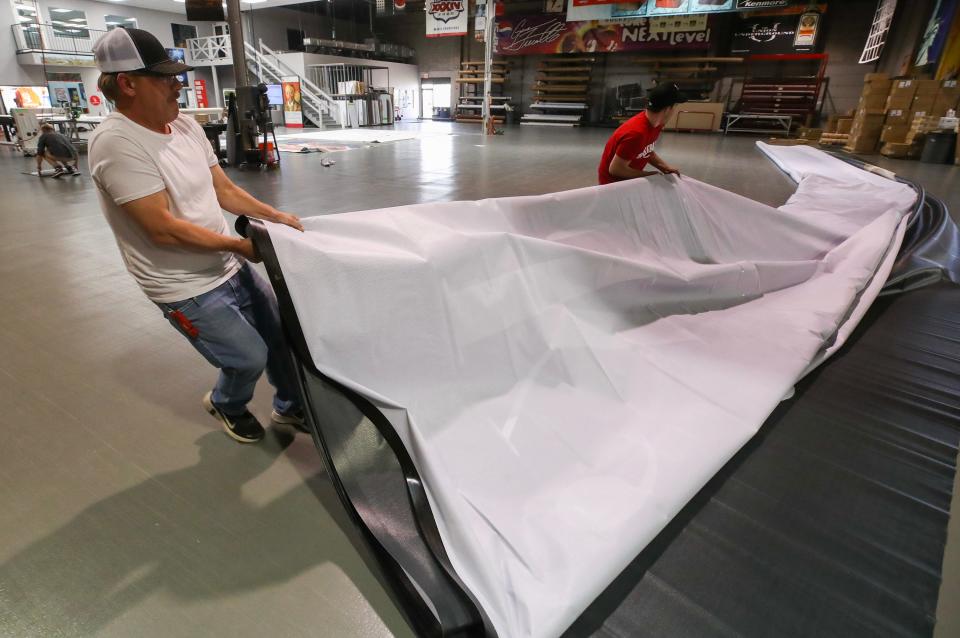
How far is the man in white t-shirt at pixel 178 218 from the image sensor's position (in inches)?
46.0

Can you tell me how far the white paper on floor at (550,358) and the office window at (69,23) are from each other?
20029 mm

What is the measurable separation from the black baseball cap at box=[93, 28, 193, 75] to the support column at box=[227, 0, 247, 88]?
21.7 feet

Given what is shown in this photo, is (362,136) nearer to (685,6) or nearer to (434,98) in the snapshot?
(685,6)

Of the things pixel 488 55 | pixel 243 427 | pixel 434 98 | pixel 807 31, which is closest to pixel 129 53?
pixel 243 427

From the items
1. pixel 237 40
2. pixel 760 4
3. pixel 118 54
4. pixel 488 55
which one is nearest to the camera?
pixel 118 54

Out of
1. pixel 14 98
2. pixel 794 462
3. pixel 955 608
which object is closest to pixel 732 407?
pixel 794 462

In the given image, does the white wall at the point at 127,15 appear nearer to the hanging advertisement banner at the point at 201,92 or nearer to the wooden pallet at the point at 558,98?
the hanging advertisement banner at the point at 201,92

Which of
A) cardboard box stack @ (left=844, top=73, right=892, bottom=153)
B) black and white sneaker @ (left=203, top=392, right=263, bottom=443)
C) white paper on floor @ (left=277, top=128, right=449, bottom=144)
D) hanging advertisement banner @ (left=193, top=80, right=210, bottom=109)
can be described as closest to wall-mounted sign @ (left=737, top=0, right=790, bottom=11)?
cardboard box stack @ (left=844, top=73, right=892, bottom=153)

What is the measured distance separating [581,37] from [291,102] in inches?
359

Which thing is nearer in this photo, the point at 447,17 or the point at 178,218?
the point at 178,218

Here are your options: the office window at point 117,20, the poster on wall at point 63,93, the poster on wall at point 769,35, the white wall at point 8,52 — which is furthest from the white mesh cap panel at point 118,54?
the office window at point 117,20

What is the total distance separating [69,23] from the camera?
603 inches

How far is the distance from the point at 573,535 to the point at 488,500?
0.71 ft

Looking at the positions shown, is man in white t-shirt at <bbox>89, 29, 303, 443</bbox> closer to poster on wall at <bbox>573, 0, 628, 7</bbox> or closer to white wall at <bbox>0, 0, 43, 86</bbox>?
poster on wall at <bbox>573, 0, 628, 7</bbox>
